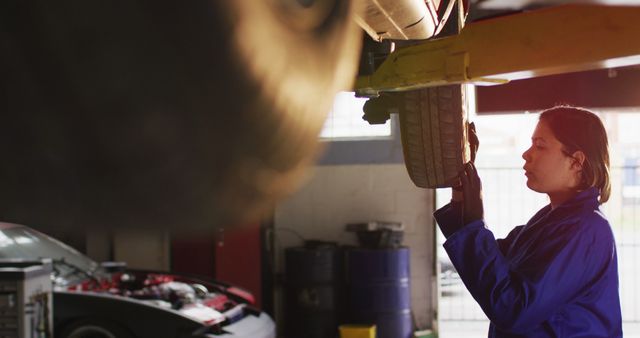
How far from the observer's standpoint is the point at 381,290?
251 inches

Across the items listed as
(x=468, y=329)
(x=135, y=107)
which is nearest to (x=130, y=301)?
(x=468, y=329)

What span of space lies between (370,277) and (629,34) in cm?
457

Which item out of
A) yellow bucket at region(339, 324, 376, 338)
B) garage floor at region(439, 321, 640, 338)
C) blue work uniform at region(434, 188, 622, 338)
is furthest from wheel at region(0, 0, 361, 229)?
garage floor at region(439, 321, 640, 338)

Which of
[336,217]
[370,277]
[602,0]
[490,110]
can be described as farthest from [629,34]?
[336,217]

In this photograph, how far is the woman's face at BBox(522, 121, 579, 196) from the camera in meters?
1.99

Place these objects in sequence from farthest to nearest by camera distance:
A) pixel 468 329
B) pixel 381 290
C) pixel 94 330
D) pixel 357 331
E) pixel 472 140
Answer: pixel 468 329, pixel 381 290, pixel 357 331, pixel 94 330, pixel 472 140

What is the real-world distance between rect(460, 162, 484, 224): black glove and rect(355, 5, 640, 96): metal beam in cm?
29

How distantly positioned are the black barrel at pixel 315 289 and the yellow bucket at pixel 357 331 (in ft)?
1.06

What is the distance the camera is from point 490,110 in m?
5.31

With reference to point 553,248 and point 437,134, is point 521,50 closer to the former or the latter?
point 437,134

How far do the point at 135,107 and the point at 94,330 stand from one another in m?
4.36

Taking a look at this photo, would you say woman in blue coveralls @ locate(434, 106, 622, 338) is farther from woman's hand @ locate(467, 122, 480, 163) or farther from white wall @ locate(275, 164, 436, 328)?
white wall @ locate(275, 164, 436, 328)

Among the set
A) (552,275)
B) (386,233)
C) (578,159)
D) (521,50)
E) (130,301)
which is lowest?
(130,301)

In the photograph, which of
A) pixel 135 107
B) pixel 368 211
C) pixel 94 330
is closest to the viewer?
pixel 135 107
